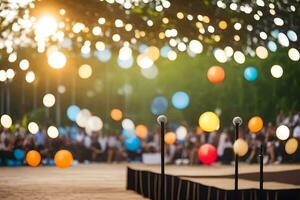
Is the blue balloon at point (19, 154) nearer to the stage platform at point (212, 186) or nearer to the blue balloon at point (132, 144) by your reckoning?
the blue balloon at point (132, 144)

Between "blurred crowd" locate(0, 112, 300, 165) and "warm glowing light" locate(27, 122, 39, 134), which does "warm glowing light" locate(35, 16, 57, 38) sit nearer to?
"warm glowing light" locate(27, 122, 39, 134)

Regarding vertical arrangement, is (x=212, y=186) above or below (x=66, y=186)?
above

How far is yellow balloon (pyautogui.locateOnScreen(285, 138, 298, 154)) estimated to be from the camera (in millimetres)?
20841

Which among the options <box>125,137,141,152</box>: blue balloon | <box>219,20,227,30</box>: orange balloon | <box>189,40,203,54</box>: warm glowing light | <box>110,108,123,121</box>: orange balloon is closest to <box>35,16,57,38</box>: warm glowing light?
<box>189,40,203,54</box>: warm glowing light

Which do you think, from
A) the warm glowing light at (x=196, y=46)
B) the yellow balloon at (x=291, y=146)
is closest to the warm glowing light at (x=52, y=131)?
the yellow balloon at (x=291, y=146)

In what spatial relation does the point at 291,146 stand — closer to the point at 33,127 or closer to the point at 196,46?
the point at 196,46

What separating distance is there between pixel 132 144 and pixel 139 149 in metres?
1.19

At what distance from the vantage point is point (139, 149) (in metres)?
26.0

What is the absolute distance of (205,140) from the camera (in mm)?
24328

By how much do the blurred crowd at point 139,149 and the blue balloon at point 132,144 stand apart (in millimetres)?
279

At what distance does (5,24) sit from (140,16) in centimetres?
305

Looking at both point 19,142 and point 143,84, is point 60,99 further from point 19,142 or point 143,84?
point 19,142

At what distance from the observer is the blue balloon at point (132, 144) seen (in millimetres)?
24812

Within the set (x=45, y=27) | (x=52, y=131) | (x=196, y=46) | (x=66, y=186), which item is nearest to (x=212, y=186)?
(x=66, y=186)
